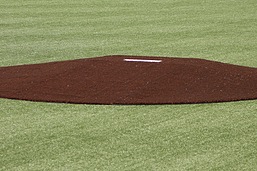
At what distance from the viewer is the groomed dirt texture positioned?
6293 millimetres

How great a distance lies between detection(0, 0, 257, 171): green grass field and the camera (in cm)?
452

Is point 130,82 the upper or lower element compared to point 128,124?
lower

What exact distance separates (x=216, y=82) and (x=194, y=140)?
6.06 feet

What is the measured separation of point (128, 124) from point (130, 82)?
1348 millimetres

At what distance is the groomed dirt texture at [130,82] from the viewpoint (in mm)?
6293

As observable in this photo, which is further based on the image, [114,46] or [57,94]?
[114,46]

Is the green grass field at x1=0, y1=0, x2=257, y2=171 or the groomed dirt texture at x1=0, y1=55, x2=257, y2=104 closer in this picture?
the green grass field at x1=0, y1=0, x2=257, y2=171

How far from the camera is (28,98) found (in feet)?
20.7

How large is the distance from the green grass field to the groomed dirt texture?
19 centimetres

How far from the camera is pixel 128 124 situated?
17.8ft

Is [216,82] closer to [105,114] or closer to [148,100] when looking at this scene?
[148,100]

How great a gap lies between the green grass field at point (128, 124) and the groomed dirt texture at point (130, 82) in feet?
0.63

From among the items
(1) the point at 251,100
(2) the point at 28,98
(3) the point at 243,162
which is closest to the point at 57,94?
(2) the point at 28,98

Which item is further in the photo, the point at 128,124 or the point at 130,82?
the point at 130,82
